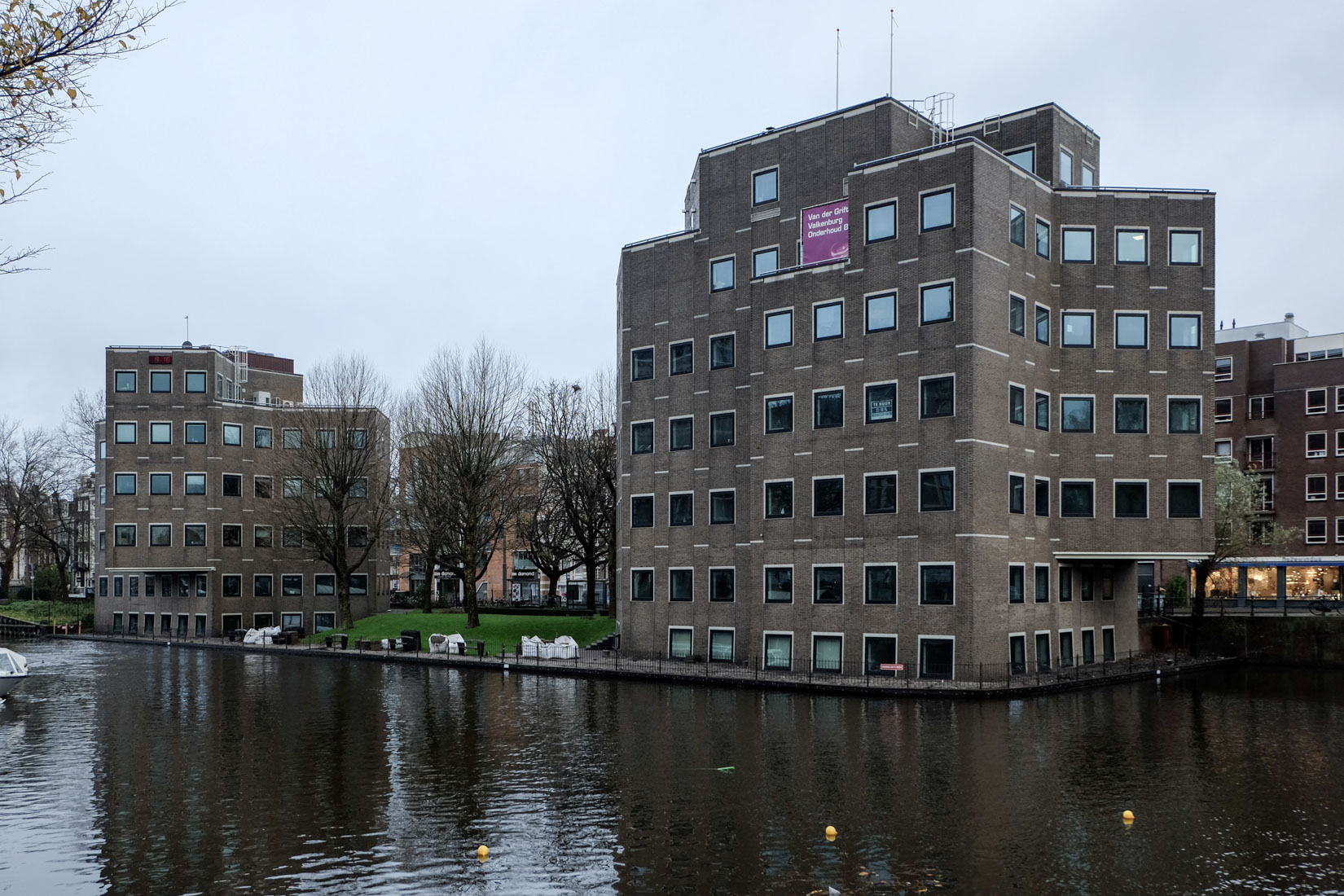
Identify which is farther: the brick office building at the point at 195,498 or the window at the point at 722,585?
the brick office building at the point at 195,498

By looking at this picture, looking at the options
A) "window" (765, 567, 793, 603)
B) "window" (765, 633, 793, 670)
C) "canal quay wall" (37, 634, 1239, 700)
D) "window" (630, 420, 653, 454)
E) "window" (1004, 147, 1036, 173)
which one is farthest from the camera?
"window" (630, 420, 653, 454)

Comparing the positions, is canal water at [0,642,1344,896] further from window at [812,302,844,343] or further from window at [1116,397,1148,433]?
window at [812,302,844,343]

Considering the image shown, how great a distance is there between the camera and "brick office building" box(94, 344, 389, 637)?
80.8 metres

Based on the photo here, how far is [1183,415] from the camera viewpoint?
47.7 m

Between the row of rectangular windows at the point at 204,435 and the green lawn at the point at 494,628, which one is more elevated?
the row of rectangular windows at the point at 204,435

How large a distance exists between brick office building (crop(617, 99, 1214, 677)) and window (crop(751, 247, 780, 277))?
298mm

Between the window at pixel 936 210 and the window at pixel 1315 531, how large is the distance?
53.6 meters

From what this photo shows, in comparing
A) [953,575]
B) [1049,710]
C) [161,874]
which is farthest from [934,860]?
[953,575]

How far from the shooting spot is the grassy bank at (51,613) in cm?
9244

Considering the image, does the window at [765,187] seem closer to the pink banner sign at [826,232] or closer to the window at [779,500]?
the pink banner sign at [826,232]

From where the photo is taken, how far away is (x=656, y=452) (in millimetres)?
55969

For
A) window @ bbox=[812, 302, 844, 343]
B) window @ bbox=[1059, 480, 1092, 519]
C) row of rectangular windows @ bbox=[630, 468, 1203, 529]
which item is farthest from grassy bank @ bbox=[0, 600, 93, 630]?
window @ bbox=[1059, 480, 1092, 519]

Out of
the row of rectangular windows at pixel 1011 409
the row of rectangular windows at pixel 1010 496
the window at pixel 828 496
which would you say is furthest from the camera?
the window at pixel 828 496

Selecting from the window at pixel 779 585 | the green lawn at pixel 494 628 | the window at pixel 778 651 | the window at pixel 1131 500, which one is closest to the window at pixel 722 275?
the window at pixel 779 585
